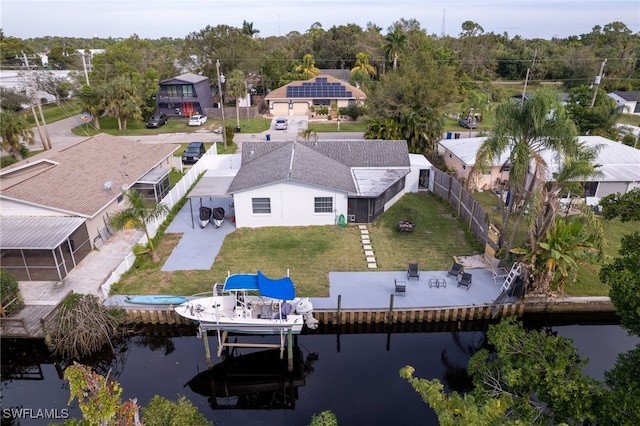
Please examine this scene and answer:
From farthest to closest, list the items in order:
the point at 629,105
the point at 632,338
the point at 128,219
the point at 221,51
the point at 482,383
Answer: the point at 221,51 → the point at 629,105 → the point at 128,219 → the point at 632,338 → the point at 482,383

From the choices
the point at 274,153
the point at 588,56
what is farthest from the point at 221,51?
the point at 588,56

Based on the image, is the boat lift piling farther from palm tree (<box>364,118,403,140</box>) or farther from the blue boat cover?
palm tree (<box>364,118,403,140</box>)

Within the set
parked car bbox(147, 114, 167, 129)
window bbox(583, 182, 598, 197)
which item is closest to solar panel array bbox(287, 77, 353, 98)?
parked car bbox(147, 114, 167, 129)

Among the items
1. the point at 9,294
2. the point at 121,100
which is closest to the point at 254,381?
the point at 9,294

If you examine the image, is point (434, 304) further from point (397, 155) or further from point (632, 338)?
point (397, 155)

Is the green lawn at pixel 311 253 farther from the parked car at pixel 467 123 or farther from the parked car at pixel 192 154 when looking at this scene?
the parked car at pixel 467 123

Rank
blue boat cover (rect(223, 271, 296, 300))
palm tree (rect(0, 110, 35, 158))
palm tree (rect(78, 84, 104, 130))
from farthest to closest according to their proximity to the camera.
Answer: palm tree (rect(78, 84, 104, 130)) < palm tree (rect(0, 110, 35, 158)) < blue boat cover (rect(223, 271, 296, 300))

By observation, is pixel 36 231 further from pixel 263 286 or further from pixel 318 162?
pixel 318 162
